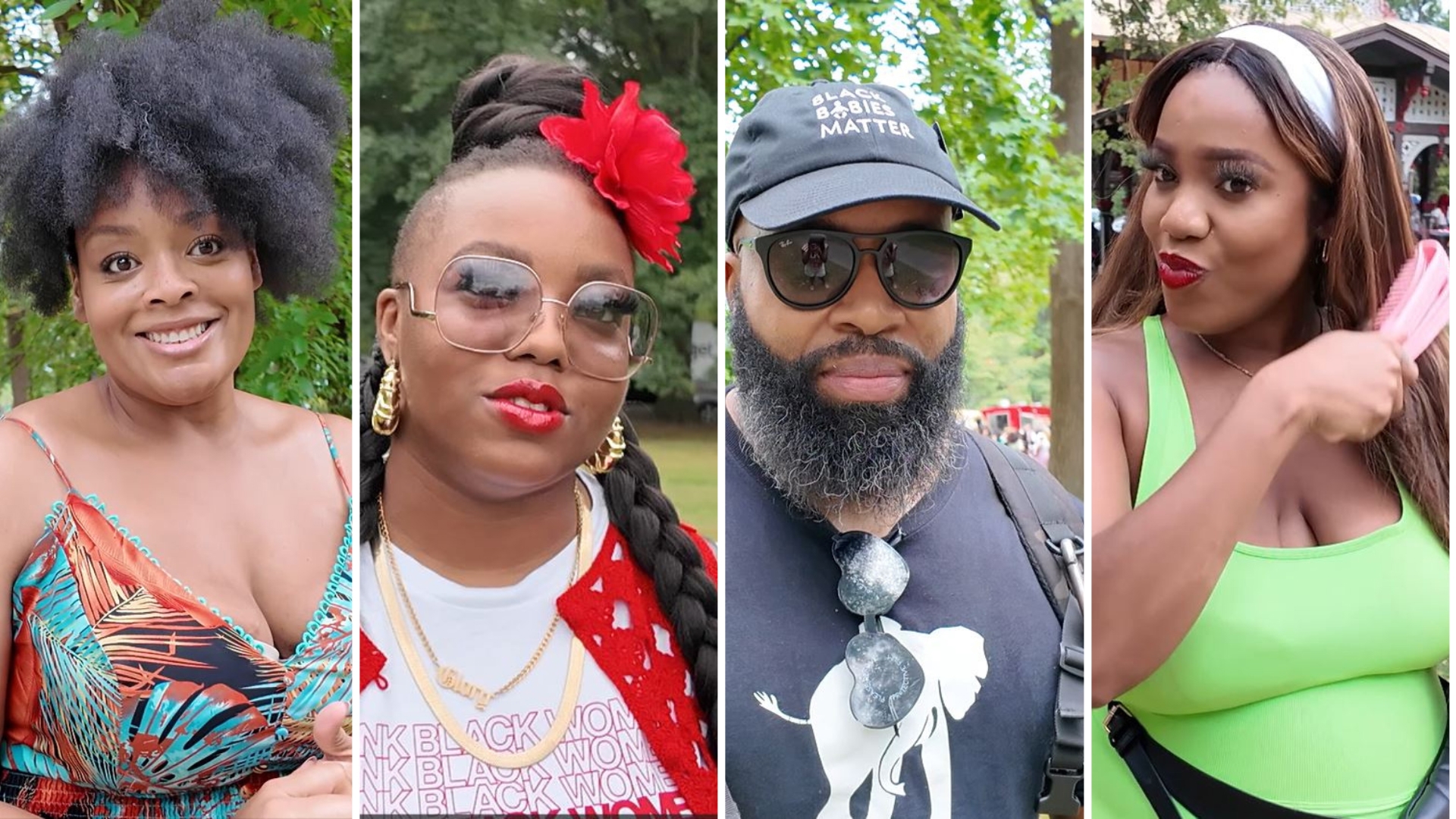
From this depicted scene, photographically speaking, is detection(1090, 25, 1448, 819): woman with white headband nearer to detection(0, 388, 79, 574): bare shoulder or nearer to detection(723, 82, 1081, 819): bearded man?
detection(723, 82, 1081, 819): bearded man

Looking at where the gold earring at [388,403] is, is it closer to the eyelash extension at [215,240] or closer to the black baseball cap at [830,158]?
the eyelash extension at [215,240]

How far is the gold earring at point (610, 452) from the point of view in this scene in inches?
95.5

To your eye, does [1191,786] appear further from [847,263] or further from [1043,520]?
[847,263]

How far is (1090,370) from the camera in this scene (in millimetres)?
2428

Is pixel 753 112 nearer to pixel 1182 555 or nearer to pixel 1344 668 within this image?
pixel 1182 555

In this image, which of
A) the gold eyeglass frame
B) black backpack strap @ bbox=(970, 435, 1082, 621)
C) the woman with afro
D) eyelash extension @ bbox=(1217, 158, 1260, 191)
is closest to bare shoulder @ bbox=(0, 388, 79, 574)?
the woman with afro

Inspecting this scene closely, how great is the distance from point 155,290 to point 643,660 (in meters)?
1.10

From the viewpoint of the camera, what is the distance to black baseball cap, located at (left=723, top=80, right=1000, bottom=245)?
7.34 feet

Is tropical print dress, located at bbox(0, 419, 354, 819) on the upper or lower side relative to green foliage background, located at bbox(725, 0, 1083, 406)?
lower

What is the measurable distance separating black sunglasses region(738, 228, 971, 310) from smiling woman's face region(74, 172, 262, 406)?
0.97 meters

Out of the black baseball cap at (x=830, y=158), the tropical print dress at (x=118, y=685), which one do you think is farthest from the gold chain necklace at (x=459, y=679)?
the black baseball cap at (x=830, y=158)

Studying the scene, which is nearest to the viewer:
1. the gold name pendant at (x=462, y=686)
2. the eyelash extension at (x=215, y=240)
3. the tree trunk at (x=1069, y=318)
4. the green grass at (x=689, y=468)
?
the eyelash extension at (x=215, y=240)

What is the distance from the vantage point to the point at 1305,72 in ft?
7.52

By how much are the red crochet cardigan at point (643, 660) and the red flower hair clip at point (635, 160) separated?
577 mm
